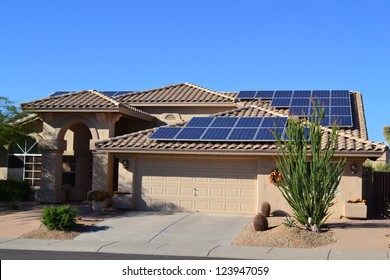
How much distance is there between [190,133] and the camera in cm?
2319

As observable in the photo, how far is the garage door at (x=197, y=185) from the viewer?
72.4 feet

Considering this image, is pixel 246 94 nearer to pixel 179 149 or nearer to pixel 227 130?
pixel 227 130

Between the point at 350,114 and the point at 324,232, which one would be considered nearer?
the point at 324,232

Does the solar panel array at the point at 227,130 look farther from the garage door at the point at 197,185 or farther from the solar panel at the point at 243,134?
the garage door at the point at 197,185

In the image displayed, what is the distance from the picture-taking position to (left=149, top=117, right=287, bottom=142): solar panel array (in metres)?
22.0

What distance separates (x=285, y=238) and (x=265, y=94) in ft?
49.8

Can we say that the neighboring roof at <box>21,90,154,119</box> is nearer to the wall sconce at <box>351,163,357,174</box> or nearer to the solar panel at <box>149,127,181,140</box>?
the solar panel at <box>149,127,181,140</box>

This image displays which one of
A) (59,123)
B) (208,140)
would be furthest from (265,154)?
(59,123)

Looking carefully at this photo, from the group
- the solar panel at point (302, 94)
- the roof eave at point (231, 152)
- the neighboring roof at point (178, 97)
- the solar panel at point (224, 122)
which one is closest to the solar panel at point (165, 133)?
the roof eave at point (231, 152)

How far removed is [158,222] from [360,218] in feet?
24.8

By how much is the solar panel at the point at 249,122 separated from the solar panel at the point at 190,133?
1.67 meters

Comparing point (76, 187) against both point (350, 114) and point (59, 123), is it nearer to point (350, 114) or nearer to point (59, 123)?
point (59, 123)

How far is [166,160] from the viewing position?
75.4 feet

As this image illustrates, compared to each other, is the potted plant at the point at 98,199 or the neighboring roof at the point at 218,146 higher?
the neighboring roof at the point at 218,146
